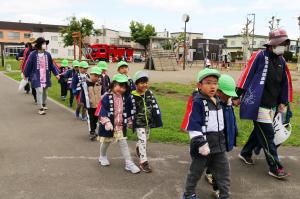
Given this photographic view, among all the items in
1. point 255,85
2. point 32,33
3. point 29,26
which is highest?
point 29,26

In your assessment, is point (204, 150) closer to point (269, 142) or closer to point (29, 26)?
point (269, 142)

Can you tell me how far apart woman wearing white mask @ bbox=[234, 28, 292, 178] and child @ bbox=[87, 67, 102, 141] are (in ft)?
9.21

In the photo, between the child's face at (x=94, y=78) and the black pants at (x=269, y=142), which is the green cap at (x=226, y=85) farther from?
the child's face at (x=94, y=78)

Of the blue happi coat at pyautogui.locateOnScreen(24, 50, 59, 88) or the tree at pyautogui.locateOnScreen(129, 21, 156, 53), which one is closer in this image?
the blue happi coat at pyautogui.locateOnScreen(24, 50, 59, 88)

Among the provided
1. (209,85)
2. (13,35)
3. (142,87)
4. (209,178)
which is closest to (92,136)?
(142,87)

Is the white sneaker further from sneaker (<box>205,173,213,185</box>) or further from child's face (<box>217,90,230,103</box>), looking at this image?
child's face (<box>217,90,230,103</box>)

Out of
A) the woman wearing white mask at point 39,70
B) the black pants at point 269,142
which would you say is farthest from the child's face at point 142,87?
the woman wearing white mask at point 39,70

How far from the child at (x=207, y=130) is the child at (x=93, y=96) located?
10.4ft

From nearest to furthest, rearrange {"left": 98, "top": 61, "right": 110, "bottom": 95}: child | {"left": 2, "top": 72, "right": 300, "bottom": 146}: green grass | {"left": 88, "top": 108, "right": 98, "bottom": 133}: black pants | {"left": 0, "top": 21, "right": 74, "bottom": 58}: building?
{"left": 2, "top": 72, "right": 300, "bottom": 146}: green grass → {"left": 88, "top": 108, "right": 98, "bottom": 133}: black pants → {"left": 98, "top": 61, "right": 110, "bottom": 95}: child → {"left": 0, "top": 21, "right": 74, "bottom": 58}: building

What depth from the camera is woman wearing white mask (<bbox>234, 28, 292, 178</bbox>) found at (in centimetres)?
464

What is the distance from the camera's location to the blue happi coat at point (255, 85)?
4.64 m

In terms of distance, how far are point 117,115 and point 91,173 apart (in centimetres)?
85

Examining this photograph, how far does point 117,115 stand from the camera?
489 centimetres

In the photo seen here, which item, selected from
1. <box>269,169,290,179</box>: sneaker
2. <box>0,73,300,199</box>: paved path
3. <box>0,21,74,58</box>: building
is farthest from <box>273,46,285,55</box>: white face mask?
<box>0,21,74,58</box>: building
